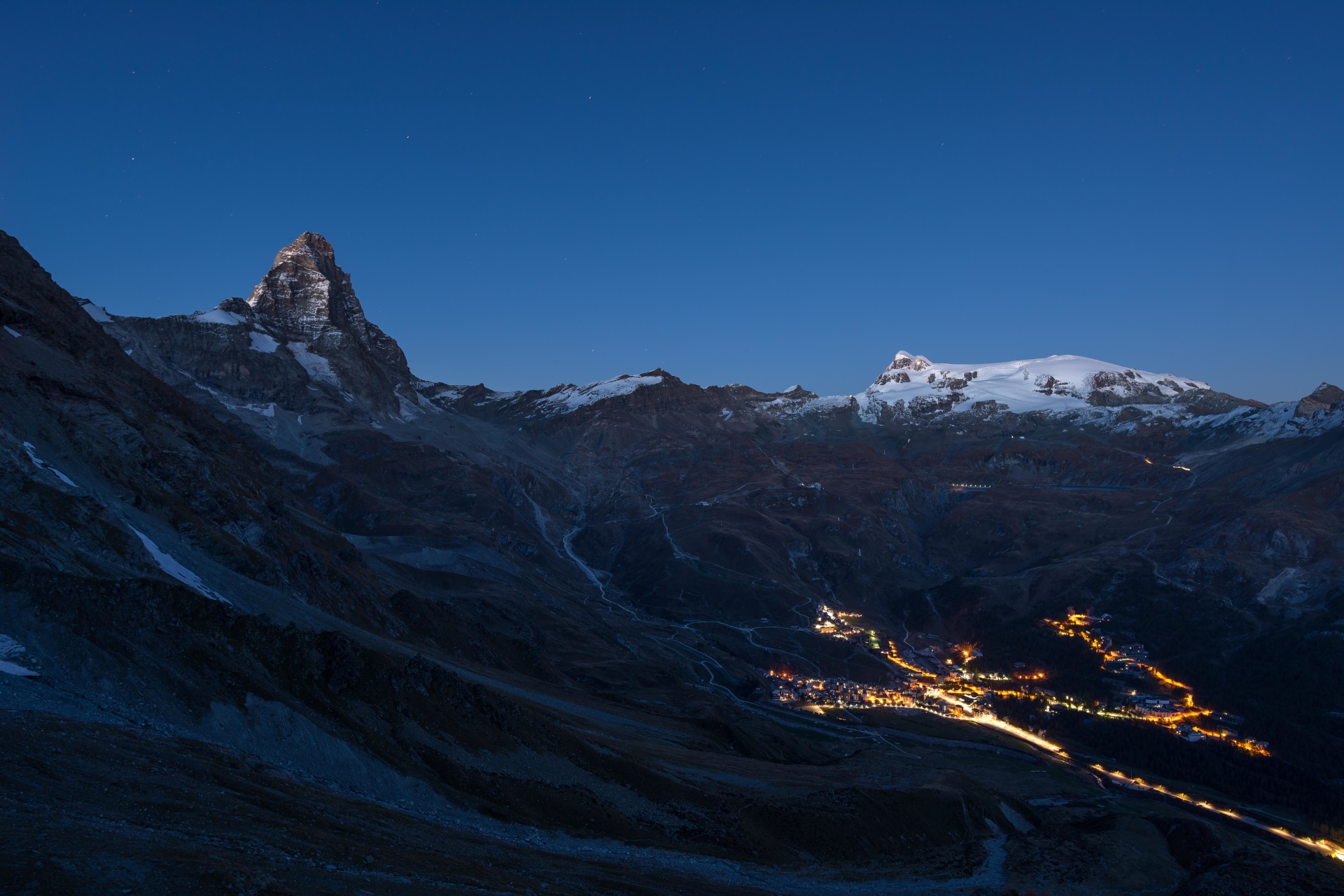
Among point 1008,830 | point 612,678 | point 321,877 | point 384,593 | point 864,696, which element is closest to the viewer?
point 321,877

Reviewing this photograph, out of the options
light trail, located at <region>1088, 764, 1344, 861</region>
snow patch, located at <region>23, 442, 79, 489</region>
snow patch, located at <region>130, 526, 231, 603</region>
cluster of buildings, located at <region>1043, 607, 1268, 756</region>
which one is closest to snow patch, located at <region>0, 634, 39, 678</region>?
snow patch, located at <region>130, 526, 231, 603</region>

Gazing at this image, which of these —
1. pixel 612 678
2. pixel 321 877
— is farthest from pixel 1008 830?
pixel 321 877

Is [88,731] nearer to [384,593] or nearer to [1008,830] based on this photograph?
[384,593]

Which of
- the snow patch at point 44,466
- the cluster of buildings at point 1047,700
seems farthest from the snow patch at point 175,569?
the cluster of buildings at point 1047,700

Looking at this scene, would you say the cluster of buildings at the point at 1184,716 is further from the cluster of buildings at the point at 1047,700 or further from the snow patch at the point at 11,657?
the snow patch at the point at 11,657

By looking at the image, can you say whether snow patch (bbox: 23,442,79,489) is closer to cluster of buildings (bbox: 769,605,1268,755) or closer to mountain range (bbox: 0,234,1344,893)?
mountain range (bbox: 0,234,1344,893)

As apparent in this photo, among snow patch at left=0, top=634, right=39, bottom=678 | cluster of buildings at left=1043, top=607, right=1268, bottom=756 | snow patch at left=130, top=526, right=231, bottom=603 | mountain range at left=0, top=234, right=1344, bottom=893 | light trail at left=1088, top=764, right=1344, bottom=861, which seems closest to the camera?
mountain range at left=0, top=234, right=1344, bottom=893
